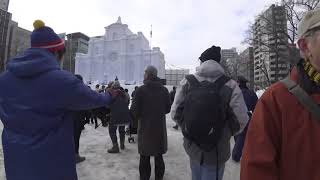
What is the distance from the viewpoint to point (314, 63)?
1.68 metres

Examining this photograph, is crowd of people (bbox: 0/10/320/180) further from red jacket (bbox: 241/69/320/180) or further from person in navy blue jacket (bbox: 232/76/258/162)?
person in navy blue jacket (bbox: 232/76/258/162)

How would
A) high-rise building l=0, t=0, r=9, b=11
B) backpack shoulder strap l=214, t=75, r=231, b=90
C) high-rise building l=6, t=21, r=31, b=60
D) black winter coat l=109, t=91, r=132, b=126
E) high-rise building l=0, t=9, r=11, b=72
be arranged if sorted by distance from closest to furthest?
backpack shoulder strap l=214, t=75, r=231, b=90
black winter coat l=109, t=91, r=132, b=126
high-rise building l=6, t=21, r=31, b=60
high-rise building l=0, t=9, r=11, b=72
high-rise building l=0, t=0, r=9, b=11

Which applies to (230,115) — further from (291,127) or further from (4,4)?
(4,4)

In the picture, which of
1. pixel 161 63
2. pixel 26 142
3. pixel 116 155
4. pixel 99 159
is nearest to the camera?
pixel 26 142

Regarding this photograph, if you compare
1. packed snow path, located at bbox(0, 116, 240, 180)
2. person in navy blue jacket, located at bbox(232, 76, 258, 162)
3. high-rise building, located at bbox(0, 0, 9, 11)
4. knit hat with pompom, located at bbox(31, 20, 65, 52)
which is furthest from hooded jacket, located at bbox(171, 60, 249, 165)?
high-rise building, located at bbox(0, 0, 9, 11)

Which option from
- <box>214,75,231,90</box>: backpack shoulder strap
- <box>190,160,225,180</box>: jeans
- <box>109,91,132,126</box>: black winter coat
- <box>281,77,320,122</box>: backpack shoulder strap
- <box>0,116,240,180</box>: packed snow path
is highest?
<box>214,75,231,90</box>: backpack shoulder strap

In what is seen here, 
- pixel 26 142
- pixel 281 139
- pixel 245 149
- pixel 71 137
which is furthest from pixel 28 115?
pixel 281 139

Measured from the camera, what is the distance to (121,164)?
696 cm

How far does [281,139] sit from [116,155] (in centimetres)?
663

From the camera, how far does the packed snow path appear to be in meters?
6.04

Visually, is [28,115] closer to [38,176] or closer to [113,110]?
[38,176]

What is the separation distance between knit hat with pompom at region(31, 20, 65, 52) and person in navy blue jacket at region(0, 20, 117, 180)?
12 centimetres

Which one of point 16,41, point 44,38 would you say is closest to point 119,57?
point 16,41

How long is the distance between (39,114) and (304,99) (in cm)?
182
